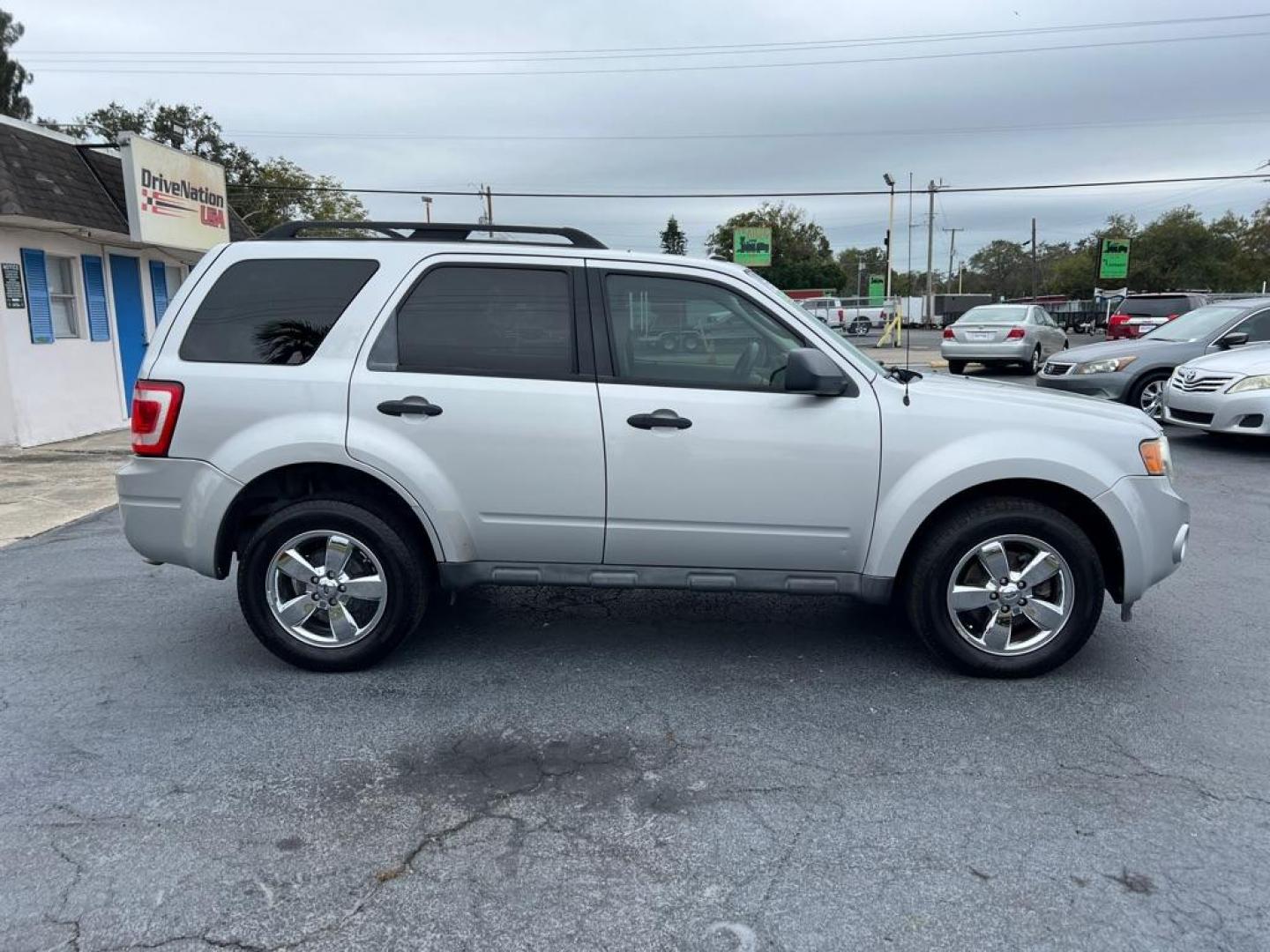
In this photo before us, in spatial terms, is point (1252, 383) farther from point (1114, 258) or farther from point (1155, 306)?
point (1114, 258)

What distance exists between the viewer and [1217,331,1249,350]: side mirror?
11695 mm

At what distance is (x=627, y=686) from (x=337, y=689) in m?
1.31

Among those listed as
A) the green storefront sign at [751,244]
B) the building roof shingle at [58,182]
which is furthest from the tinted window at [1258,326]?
the green storefront sign at [751,244]

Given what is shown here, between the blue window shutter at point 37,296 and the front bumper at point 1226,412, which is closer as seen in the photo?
the front bumper at point 1226,412

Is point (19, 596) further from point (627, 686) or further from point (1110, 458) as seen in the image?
point (1110, 458)

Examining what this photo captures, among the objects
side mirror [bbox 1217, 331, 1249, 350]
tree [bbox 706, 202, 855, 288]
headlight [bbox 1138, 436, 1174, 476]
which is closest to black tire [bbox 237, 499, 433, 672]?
headlight [bbox 1138, 436, 1174, 476]

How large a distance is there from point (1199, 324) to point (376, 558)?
39.8 feet

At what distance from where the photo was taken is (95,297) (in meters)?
13.0

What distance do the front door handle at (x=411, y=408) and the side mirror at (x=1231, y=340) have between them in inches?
440

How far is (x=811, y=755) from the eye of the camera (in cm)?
364

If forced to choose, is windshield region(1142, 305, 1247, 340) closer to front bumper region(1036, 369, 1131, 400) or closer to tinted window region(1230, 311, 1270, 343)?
tinted window region(1230, 311, 1270, 343)

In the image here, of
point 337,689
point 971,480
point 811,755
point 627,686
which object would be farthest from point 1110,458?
point 337,689

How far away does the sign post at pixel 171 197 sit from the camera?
12.6 m

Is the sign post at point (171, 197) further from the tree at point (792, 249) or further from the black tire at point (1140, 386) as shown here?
the tree at point (792, 249)
